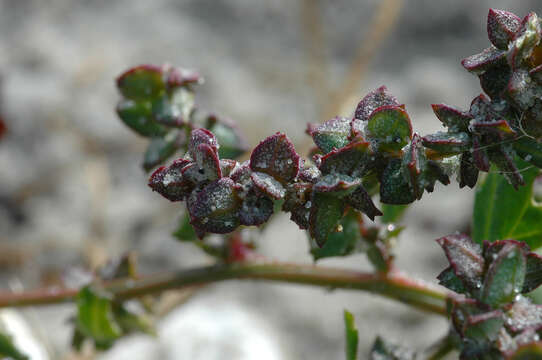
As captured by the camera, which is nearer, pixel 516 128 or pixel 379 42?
pixel 516 128

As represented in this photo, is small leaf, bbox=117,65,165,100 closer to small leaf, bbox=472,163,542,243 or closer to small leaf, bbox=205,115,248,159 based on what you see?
small leaf, bbox=205,115,248,159

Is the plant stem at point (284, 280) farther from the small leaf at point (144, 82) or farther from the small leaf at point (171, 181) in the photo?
the small leaf at point (171, 181)

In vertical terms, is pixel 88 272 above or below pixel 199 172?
above

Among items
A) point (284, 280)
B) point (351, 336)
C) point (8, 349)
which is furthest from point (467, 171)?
point (8, 349)

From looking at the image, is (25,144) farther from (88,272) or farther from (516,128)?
(516,128)

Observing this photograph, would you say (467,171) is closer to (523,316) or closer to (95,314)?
(523,316)

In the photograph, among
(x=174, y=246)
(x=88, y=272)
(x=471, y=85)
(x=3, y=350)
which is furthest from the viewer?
(x=471, y=85)

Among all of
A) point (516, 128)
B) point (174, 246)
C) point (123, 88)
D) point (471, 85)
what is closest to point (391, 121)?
point (516, 128)

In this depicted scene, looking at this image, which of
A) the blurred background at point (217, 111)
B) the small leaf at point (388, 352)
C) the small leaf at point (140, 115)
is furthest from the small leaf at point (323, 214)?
the blurred background at point (217, 111)

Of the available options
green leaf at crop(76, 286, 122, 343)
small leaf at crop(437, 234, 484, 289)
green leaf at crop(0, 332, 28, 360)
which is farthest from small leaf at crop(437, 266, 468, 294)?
green leaf at crop(0, 332, 28, 360)
